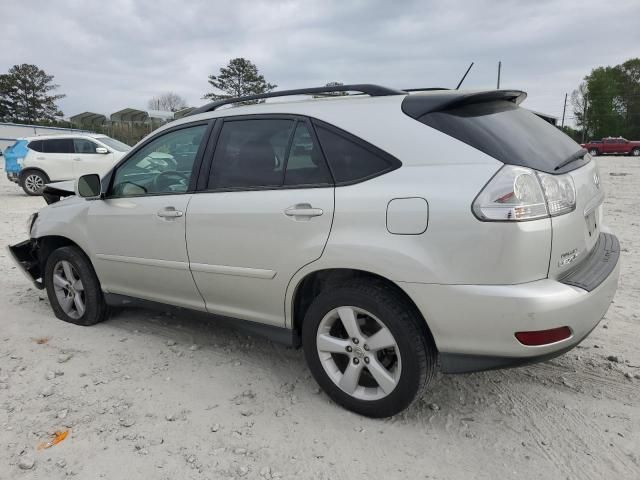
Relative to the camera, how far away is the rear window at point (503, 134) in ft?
7.26

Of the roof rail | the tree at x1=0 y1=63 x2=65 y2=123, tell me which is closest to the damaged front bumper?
the roof rail

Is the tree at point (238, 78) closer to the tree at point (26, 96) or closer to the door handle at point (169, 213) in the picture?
the tree at point (26, 96)

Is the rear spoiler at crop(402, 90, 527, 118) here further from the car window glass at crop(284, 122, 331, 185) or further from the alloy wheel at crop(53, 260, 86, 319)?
the alloy wheel at crop(53, 260, 86, 319)

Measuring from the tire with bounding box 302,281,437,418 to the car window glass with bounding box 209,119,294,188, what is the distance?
784mm

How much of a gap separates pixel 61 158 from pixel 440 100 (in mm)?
14021

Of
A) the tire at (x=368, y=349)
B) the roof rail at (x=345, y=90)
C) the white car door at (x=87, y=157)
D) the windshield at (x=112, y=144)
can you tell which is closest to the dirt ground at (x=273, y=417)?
the tire at (x=368, y=349)

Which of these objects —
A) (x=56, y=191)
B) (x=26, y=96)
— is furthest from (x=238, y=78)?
(x=56, y=191)

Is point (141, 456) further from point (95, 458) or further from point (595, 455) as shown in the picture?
point (595, 455)

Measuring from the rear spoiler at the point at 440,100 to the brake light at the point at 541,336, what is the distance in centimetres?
111

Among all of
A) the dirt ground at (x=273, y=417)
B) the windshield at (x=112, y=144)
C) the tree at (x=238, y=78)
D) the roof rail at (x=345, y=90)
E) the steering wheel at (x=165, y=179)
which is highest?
the tree at (x=238, y=78)

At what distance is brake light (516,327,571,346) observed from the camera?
2.09 metres

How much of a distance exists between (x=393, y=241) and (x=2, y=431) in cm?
224

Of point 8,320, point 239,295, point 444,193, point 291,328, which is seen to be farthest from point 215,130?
point 8,320

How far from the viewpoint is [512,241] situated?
2037 mm
